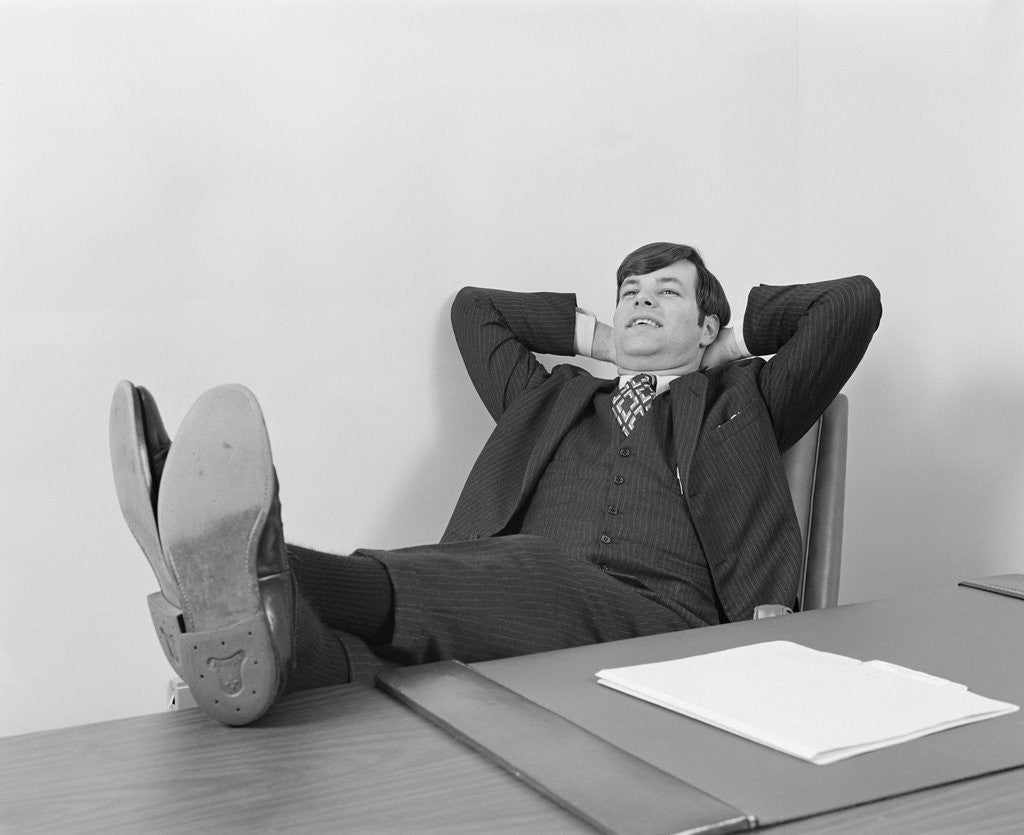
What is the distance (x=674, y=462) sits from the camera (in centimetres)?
206

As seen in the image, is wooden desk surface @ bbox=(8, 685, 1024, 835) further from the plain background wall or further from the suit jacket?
the plain background wall

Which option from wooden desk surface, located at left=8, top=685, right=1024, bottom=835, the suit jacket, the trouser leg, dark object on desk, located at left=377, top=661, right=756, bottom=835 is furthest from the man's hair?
wooden desk surface, located at left=8, top=685, right=1024, bottom=835

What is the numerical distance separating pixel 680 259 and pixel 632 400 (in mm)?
383

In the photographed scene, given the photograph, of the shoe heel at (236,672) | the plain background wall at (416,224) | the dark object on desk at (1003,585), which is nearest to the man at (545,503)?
the shoe heel at (236,672)

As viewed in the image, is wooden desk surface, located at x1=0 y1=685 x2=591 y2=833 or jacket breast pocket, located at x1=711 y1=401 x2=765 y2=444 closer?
wooden desk surface, located at x1=0 y1=685 x2=591 y2=833

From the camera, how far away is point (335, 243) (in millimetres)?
2354

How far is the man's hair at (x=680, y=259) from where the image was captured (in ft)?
7.79

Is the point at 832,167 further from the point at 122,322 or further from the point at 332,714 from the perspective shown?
the point at 332,714

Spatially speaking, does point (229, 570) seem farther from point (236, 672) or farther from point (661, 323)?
point (661, 323)

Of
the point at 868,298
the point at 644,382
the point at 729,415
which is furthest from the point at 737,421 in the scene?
the point at 868,298

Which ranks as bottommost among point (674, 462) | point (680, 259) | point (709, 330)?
point (674, 462)

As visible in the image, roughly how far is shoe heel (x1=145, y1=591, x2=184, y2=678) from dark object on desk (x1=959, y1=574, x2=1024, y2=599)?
1108 mm

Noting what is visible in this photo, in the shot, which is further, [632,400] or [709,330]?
[709,330]

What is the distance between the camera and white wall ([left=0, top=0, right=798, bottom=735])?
2084mm
